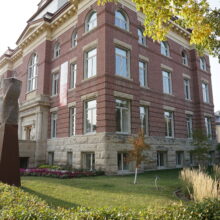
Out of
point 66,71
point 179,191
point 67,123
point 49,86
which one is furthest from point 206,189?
point 49,86

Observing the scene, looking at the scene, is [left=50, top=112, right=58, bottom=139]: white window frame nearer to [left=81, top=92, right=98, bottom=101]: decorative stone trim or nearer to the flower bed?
[left=81, top=92, right=98, bottom=101]: decorative stone trim

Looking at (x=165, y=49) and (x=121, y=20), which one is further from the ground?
(x=121, y=20)

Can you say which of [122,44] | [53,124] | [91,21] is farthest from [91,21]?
[53,124]

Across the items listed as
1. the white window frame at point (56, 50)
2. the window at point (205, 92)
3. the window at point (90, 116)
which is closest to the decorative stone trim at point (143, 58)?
the window at point (90, 116)

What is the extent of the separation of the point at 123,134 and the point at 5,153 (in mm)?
8528

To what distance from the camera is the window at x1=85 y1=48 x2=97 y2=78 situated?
1712cm

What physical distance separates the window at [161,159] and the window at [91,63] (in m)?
9.02

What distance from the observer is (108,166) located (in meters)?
14.3

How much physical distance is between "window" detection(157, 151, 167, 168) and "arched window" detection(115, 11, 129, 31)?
11.2m

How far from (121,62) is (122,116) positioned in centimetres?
435

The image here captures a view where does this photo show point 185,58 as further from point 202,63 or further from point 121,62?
point 121,62

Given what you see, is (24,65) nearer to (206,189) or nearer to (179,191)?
(179,191)

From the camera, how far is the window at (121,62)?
16898 mm

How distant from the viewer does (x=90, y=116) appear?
1658cm
